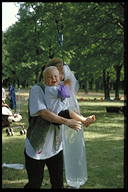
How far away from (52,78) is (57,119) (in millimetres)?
425

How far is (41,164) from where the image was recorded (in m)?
2.79

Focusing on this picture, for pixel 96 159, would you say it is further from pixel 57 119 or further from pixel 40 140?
pixel 57 119

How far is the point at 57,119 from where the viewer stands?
254 cm

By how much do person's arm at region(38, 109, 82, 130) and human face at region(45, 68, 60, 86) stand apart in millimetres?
288

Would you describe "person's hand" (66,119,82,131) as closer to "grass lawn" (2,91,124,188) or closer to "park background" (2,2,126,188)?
"park background" (2,2,126,188)

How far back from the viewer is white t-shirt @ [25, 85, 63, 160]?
265 cm

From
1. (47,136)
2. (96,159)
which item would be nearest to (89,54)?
(96,159)

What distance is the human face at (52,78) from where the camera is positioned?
2.66 metres

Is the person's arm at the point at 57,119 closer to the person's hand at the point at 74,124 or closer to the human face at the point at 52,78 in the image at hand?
the person's hand at the point at 74,124

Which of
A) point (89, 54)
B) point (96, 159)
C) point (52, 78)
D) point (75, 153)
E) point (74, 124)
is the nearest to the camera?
point (74, 124)

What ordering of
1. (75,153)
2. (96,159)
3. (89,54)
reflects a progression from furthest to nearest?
(89,54) < (96,159) < (75,153)

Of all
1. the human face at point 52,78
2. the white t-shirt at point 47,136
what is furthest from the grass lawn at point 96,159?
the human face at point 52,78

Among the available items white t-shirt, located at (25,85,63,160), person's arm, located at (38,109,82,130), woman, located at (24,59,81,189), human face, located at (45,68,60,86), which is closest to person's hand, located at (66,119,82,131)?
person's arm, located at (38,109,82,130)

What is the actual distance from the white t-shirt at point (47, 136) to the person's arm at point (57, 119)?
6cm
